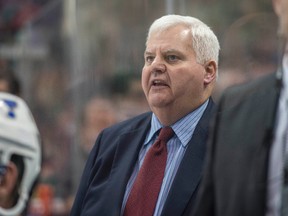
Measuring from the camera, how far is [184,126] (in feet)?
14.1

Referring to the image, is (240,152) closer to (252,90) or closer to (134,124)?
(252,90)

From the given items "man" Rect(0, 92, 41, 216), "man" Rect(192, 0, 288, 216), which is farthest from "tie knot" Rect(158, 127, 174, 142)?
"man" Rect(192, 0, 288, 216)

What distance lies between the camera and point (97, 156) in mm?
4496

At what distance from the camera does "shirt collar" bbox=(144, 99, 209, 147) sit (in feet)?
14.0

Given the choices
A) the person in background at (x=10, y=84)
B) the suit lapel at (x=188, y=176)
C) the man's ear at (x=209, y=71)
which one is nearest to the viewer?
the suit lapel at (x=188, y=176)

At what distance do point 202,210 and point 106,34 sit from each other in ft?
14.0

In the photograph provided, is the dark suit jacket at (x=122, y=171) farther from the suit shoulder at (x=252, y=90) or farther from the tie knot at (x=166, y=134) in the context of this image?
the suit shoulder at (x=252, y=90)

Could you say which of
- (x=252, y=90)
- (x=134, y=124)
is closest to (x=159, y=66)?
(x=134, y=124)

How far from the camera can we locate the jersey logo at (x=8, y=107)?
4.95 m

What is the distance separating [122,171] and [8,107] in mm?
989

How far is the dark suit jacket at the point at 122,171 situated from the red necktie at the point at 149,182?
0.06 meters

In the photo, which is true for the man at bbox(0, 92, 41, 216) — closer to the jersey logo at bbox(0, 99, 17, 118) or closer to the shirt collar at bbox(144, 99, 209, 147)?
the jersey logo at bbox(0, 99, 17, 118)

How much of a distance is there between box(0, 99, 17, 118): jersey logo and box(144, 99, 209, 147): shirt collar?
0.89 m

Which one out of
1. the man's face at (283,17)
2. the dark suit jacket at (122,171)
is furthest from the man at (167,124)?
the man's face at (283,17)
